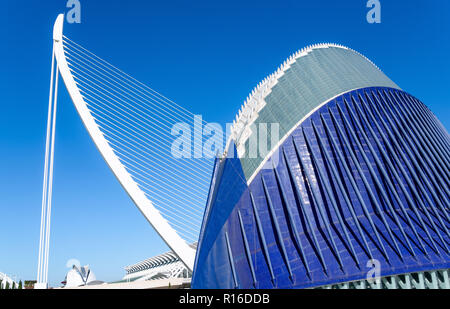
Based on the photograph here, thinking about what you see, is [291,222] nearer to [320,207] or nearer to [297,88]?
[320,207]

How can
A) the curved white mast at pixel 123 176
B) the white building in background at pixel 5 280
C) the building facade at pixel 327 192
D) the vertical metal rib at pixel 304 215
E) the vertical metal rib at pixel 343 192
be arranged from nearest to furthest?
the curved white mast at pixel 123 176 → the building facade at pixel 327 192 → the vertical metal rib at pixel 304 215 → the vertical metal rib at pixel 343 192 → the white building in background at pixel 5 280

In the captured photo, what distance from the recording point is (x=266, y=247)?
2338 cm

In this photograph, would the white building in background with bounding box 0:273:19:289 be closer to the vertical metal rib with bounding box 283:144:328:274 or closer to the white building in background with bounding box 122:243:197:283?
the white building in background with bounding box 122:243:197:283

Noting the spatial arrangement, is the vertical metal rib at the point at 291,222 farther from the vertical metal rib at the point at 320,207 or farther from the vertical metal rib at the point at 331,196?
the vertical metal rib at the point at 331,196

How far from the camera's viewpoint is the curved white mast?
64.1 ft

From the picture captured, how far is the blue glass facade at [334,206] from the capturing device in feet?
65.9

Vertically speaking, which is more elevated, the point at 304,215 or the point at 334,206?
the point at 334,206

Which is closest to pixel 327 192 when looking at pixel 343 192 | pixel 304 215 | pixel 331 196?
pixel 331 196

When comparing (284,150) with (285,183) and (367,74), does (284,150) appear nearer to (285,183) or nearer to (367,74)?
(285,183)

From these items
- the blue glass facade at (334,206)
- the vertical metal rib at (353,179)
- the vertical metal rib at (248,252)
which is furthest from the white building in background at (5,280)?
the vertical metal rib at (353,179)

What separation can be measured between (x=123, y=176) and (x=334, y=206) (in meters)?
14.4

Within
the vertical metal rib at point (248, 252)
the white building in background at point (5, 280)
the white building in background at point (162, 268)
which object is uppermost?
the white building in background at point (162, 268)

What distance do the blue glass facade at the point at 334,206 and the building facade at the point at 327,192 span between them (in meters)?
0.08

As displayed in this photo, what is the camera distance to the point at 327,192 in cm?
A: 2650
